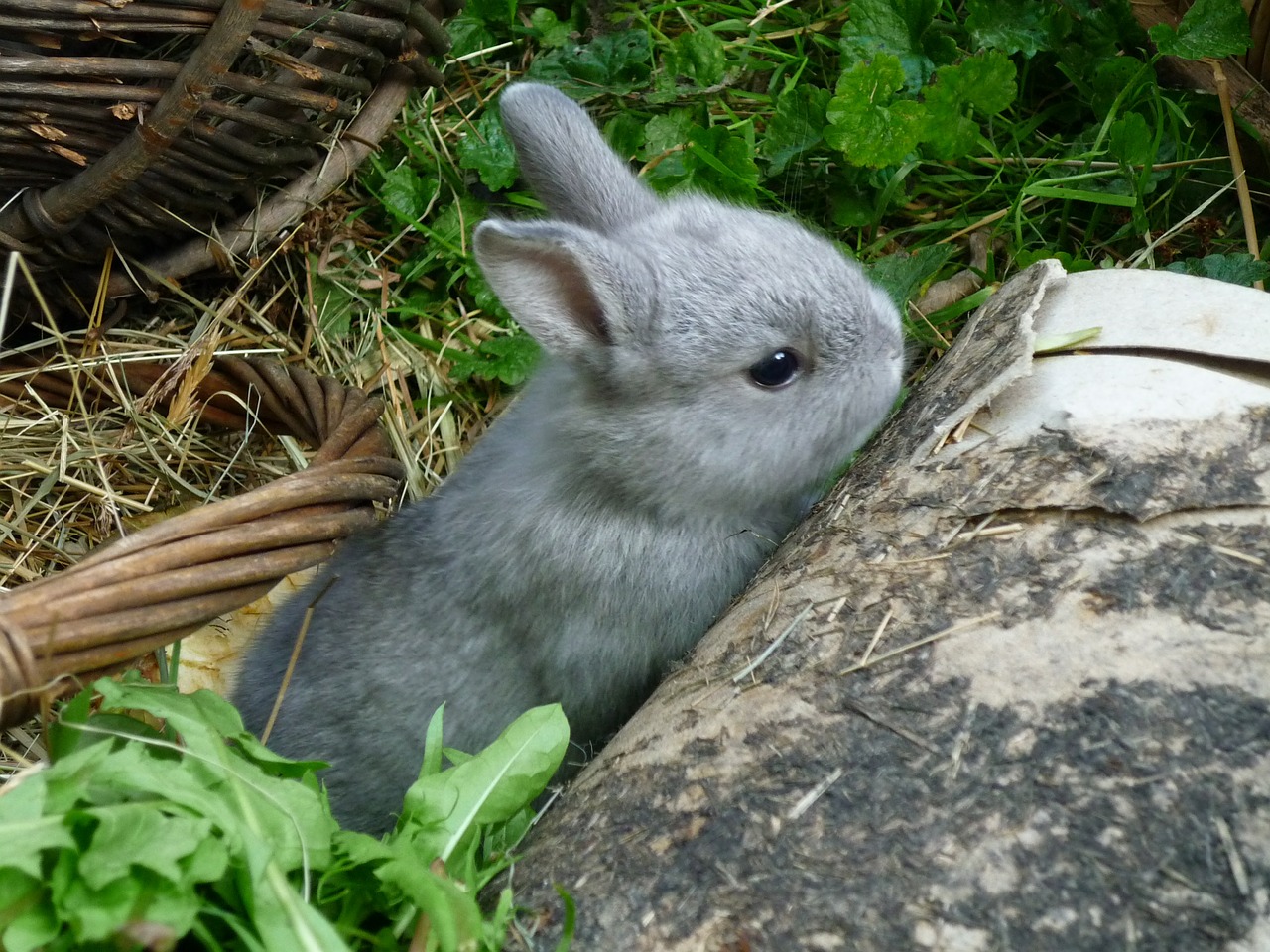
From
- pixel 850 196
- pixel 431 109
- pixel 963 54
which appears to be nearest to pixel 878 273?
pixel 850 196

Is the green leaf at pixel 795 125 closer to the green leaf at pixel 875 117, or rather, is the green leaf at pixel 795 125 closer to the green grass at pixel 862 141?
the green grass at pixel 862 141

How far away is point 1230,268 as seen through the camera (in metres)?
3.92

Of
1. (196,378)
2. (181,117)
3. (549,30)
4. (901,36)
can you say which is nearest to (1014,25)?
(901,36)

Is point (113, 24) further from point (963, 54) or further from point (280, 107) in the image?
point (963, 54)

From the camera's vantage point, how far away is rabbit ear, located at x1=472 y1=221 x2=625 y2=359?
9.49ft

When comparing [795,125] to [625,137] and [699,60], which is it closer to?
[699,60]

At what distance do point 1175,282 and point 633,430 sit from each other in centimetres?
139

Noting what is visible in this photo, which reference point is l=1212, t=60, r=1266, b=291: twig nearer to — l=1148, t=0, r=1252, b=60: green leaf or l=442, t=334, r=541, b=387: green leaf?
l=1148, t=0, r=1252, b=60: green leaf

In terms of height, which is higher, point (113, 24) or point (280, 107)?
point (113, 24)

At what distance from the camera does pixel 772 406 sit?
3180 mm

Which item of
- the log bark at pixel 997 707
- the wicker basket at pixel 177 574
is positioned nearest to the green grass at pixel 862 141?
the wicker basket at pixel 177 574

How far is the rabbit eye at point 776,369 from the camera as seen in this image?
317cm

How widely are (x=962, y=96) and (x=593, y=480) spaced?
2105 mm

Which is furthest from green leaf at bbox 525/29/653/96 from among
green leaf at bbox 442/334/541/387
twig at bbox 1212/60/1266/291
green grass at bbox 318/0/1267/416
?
twig at bbox 1212/60/1266/291
